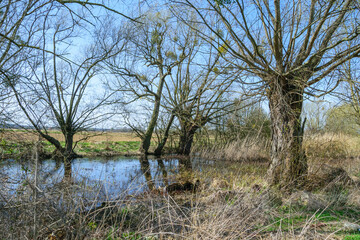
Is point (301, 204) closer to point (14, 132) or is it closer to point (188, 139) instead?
point (14, 132)

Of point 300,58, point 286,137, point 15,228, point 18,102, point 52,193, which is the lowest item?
point 15,228

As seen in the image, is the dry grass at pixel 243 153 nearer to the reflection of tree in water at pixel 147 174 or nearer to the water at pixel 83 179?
the reflection of tree in water at pixel 147 174

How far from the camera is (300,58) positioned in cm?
541

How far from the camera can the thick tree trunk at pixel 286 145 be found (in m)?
5.74

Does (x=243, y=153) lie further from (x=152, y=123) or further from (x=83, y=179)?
(x=83, y=179)

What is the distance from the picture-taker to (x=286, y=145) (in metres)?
5.80

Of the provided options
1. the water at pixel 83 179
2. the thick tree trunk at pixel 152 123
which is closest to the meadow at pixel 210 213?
the water at pixel 83 179

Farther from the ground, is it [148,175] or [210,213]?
[210,213]

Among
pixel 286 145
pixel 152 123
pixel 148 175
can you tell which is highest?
pixel 152 123

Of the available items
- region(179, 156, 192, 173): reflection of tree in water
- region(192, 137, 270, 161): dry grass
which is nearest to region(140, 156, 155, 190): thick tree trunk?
region(179, 156, 192, 173): reflection of tree in water

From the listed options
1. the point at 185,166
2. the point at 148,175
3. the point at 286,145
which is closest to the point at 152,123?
the point at 185,166

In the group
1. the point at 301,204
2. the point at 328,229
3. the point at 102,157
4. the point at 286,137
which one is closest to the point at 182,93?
the point at 102,157

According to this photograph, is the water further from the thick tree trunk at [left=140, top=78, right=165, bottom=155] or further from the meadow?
the thick tree trunk at [left=140, top=78, right=165, bottom=155]

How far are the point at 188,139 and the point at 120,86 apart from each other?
4863mm
